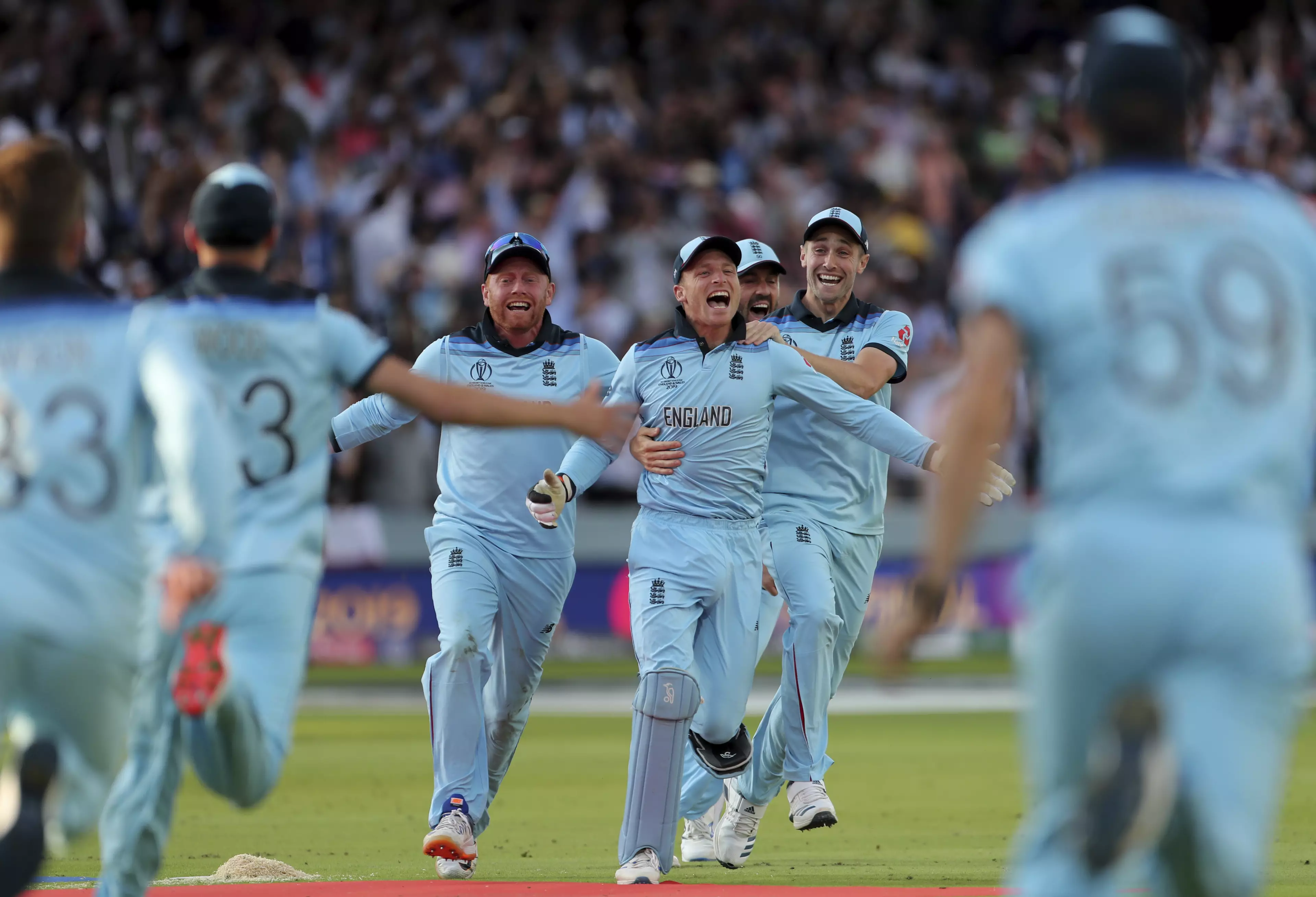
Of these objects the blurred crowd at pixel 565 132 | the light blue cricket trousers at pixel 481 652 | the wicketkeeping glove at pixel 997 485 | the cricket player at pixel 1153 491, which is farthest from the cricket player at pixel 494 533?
the blurred crowd at pixel 565 132

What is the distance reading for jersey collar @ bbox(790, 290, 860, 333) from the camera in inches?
420

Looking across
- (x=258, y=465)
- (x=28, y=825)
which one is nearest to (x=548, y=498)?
(x=258, y=465)

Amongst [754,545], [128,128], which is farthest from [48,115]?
[754,545]

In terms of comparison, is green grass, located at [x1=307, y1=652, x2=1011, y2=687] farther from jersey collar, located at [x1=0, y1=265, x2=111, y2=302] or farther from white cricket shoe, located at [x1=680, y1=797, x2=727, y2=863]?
jersey collar, located at [x1=0, y1=265, x2=111, y2=302]

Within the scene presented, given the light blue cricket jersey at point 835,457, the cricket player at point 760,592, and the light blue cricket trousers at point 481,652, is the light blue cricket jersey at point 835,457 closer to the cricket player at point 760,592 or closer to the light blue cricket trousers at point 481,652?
the cricket player at point 760,592

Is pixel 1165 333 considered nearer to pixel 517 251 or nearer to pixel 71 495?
pixel 71 495

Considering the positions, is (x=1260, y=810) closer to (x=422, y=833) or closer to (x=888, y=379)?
(x=888, y=379)

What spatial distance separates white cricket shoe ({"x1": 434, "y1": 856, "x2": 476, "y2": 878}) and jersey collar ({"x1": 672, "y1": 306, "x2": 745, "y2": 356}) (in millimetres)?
2693

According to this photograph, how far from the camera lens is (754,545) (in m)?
9.33

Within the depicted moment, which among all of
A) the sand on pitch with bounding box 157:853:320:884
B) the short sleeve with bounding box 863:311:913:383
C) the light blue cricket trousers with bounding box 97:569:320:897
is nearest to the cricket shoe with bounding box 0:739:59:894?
the light blue cricket trousers with bounding box 97:569:320:897

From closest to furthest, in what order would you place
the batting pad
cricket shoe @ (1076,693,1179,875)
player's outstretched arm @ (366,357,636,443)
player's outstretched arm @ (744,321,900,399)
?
1. cricket shoe @ (1076,693,1179,875)
2. player's outstretched arm @ (366,357,636,443)
3. the batting pad
4. player's outstretched arm @ (744,321,900,399)

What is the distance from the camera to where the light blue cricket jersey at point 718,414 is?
30.2ft

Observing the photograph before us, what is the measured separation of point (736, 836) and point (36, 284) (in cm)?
549

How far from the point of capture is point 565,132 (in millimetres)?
24812
